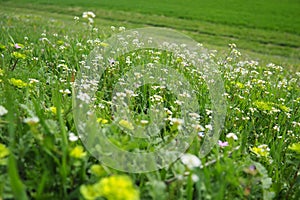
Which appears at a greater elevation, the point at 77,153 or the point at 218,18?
the point at 77,153

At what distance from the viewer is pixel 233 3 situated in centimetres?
3338

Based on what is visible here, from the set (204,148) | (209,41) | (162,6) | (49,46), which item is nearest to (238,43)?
(209,41)

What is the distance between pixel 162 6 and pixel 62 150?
96.5 ft

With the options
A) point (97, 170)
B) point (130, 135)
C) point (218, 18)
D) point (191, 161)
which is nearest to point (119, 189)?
point (97, 170)

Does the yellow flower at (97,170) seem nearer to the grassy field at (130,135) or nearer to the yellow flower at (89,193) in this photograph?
the grassy field at (130,135)

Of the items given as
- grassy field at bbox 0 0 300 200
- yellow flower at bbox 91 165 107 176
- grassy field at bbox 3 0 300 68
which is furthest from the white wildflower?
grassy field at bbox 3 0 300 68

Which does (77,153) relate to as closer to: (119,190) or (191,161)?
(119,190)

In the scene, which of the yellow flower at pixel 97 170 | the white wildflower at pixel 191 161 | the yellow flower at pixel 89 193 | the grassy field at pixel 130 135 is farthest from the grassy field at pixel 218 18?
the yellow flower at pixel 89 193

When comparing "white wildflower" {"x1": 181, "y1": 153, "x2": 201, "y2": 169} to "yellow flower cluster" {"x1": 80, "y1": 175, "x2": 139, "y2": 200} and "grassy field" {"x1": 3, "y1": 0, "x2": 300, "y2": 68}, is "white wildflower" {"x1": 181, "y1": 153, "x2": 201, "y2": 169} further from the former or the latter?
"grassy field" {"x1": 3, "y1": 0, "x2": 300, "y2": 68}

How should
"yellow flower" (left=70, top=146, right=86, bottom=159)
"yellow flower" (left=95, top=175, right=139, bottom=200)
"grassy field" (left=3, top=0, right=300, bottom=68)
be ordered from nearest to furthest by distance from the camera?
"yellow flower" (left=95, top=175, right=139, bottom=200), "yellow flower" (left=70, top=146, right=86, bottom=159), "grassy field" (left=3, top=0, right=300, bottom=68)

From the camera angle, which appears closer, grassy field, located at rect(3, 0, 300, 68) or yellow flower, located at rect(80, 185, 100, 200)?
yellow flower, located at rect(80, 185, 100, 200)

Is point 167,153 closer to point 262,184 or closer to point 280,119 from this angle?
point 262,184

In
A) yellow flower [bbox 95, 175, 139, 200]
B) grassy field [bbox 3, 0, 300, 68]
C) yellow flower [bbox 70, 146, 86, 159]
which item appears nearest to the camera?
yellow flower [bbox 95, 175, 139, 200]

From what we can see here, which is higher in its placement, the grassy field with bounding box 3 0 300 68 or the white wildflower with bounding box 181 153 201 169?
the white wildflower with bounding box 181 153 201 169
